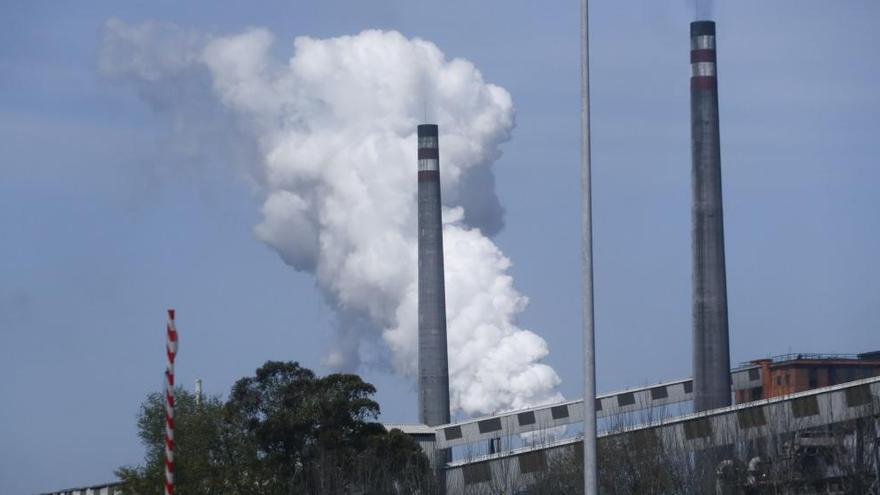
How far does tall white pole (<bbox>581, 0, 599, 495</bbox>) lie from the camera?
20.9m

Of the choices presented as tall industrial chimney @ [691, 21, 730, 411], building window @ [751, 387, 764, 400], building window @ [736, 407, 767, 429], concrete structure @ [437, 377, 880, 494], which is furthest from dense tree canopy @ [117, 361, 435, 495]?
building window @ [751, 387, 764, 400]

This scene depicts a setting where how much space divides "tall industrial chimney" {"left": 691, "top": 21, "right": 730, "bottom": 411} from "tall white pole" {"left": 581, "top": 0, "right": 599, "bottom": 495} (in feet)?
148

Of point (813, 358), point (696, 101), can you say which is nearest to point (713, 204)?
point (696, 101)

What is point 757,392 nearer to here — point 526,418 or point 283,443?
point 526,418

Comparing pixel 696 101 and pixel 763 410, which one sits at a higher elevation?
pixel 696 101

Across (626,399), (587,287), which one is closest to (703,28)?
(626,399)

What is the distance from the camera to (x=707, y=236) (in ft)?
221

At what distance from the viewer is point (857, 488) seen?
113 ft

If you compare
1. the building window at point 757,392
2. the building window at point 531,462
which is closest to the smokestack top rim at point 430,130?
the building window at point 757,392

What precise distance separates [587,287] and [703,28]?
49640mm

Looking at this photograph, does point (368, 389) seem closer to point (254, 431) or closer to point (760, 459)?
point (254, 431)

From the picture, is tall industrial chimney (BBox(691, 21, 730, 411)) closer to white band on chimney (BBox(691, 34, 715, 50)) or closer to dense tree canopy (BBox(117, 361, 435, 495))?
white band on chimney (BBox(691, 34, 715, 50))

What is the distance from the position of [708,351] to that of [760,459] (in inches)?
1151

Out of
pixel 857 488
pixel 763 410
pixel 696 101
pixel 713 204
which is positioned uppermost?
pixel 696 101
